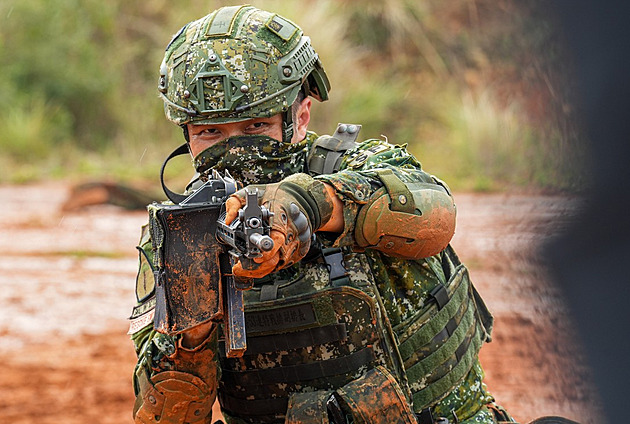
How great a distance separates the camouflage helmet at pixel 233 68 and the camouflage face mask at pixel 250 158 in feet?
0.27

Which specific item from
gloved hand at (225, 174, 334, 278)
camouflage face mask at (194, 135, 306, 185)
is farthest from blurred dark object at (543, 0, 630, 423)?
camouflage face mask at (194, 135, 306, 185)

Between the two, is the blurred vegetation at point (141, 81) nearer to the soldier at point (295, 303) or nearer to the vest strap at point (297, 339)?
the soldier at point (295, 303)

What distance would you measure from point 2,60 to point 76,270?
8494 mm

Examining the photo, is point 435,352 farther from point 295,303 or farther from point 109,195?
point 109,195

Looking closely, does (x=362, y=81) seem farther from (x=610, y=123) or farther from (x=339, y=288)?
(x=610, y=123)

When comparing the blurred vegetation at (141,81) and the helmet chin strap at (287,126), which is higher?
the blurred vegetation at (141,81)

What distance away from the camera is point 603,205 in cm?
49

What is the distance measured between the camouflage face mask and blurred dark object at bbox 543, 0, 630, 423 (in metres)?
2.39

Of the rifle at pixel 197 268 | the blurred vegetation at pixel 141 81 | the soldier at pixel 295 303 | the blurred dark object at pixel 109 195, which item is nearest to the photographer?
the rifle at pixel 197 268

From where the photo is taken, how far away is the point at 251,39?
2939 millimetres

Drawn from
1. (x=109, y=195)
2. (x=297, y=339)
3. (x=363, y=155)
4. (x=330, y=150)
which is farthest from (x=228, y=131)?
(x=109, y=195)

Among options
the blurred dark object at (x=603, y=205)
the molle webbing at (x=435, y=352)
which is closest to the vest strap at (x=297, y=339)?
the molle webbing at (x=435, y=352)

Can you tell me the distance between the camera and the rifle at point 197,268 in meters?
2.28

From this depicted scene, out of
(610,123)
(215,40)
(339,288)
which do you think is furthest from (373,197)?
(610,123)
